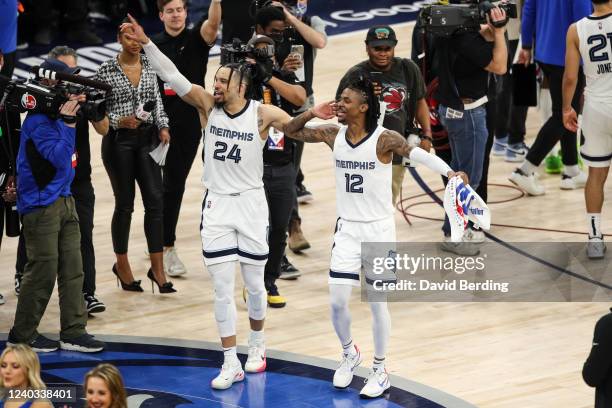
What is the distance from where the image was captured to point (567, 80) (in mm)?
9883

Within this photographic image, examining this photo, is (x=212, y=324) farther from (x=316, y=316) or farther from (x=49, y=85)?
(x=49, y=85)

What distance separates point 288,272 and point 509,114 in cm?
386

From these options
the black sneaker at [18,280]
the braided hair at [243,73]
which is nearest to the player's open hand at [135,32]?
the braided hair at [243,73]

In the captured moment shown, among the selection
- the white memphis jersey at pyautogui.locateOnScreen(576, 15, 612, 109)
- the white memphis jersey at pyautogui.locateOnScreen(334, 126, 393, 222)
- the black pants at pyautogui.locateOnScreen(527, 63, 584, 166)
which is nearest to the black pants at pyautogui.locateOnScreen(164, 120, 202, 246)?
the white memphis jersey at pyautogui.locateOnScreen(334, 126, 393, 222)

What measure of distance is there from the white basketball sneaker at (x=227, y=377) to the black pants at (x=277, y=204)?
1.32 m

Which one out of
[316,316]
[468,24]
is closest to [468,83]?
[468,24]

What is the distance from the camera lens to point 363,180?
763 centimetres

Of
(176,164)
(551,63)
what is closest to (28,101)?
(176,164)

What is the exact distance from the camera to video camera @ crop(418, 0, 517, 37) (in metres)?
9.84

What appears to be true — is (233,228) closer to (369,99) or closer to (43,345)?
(369,99)

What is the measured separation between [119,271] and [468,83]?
2.95 meters

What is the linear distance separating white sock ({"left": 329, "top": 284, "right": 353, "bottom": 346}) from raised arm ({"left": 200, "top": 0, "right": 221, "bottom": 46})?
272 centimetres

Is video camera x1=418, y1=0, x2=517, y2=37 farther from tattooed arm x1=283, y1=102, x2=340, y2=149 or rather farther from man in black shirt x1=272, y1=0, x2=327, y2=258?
tattooed arm x1=283, y1=102, x2=340, y2=149

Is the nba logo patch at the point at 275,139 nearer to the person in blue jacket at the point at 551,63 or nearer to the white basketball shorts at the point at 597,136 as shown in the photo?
the white basketball shorts at the point at 597,136
